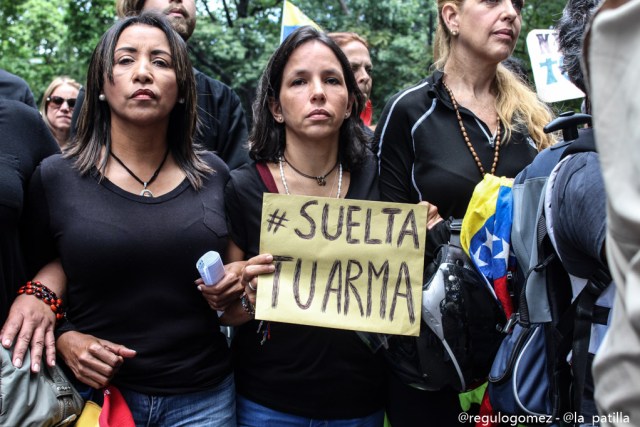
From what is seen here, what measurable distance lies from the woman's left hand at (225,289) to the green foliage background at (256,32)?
1062 cm

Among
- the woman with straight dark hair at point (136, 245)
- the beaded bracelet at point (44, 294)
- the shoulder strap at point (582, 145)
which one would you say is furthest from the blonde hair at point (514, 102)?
the beaded bracelet at point (44, 294)

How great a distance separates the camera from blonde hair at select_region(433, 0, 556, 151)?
2.85m

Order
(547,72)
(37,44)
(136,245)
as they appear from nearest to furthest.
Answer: (136,245), (547,72), (37,44)

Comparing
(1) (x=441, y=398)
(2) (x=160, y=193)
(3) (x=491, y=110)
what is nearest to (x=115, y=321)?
(2) (x=160, y=193)

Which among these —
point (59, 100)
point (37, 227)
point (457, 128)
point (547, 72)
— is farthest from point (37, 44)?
point (457, 128)

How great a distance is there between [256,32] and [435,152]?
1469 centimetres

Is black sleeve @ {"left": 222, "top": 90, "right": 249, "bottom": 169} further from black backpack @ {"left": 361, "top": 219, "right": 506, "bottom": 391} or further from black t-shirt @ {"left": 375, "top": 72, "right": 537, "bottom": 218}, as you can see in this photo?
black backpack @ {"left": 361, "top": 219, "right": 506, "bottom": 391}

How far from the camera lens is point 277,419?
2430 millimetres

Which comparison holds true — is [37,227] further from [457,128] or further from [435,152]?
[457,128]

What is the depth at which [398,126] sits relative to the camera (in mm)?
2770

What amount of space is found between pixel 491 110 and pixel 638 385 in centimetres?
218

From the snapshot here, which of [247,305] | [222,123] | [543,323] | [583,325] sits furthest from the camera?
[222,123]

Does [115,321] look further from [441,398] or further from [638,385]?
[638,385]

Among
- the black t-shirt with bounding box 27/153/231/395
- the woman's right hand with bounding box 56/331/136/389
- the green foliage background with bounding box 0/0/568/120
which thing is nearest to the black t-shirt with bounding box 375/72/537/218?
the black t-shirt with bounding box 27/153/231/395
